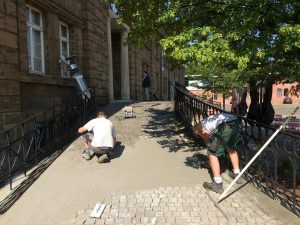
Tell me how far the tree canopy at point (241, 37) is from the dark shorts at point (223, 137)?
2.84ft

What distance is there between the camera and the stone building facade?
9500mm

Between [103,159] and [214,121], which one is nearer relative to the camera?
[214,121]

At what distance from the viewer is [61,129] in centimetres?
1038

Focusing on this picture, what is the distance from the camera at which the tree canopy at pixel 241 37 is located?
6.09 m

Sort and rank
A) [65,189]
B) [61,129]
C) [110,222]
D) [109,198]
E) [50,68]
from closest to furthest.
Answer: [110,222] → [109,198] → [65,189] → [61,129] → [50,68]

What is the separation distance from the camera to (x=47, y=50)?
41.3ft

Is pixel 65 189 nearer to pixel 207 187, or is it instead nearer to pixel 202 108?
pixel 207 187

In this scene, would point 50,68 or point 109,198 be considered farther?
point 50,68

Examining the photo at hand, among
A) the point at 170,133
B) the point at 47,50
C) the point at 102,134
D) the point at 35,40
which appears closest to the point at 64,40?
the point at 47,50

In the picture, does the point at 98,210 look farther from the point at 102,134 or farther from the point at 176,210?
the point at 102,134

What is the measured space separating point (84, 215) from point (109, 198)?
27.5 inches

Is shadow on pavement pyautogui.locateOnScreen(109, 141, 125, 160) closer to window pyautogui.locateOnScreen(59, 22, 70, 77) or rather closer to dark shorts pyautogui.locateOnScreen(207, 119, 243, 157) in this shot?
dark shorts pyautogui.locateOnScreen(207, 119, 243, 157)

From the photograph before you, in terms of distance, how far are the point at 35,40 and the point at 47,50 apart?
1.90 ft

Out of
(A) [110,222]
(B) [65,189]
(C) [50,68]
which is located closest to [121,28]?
(C) [50,68]
